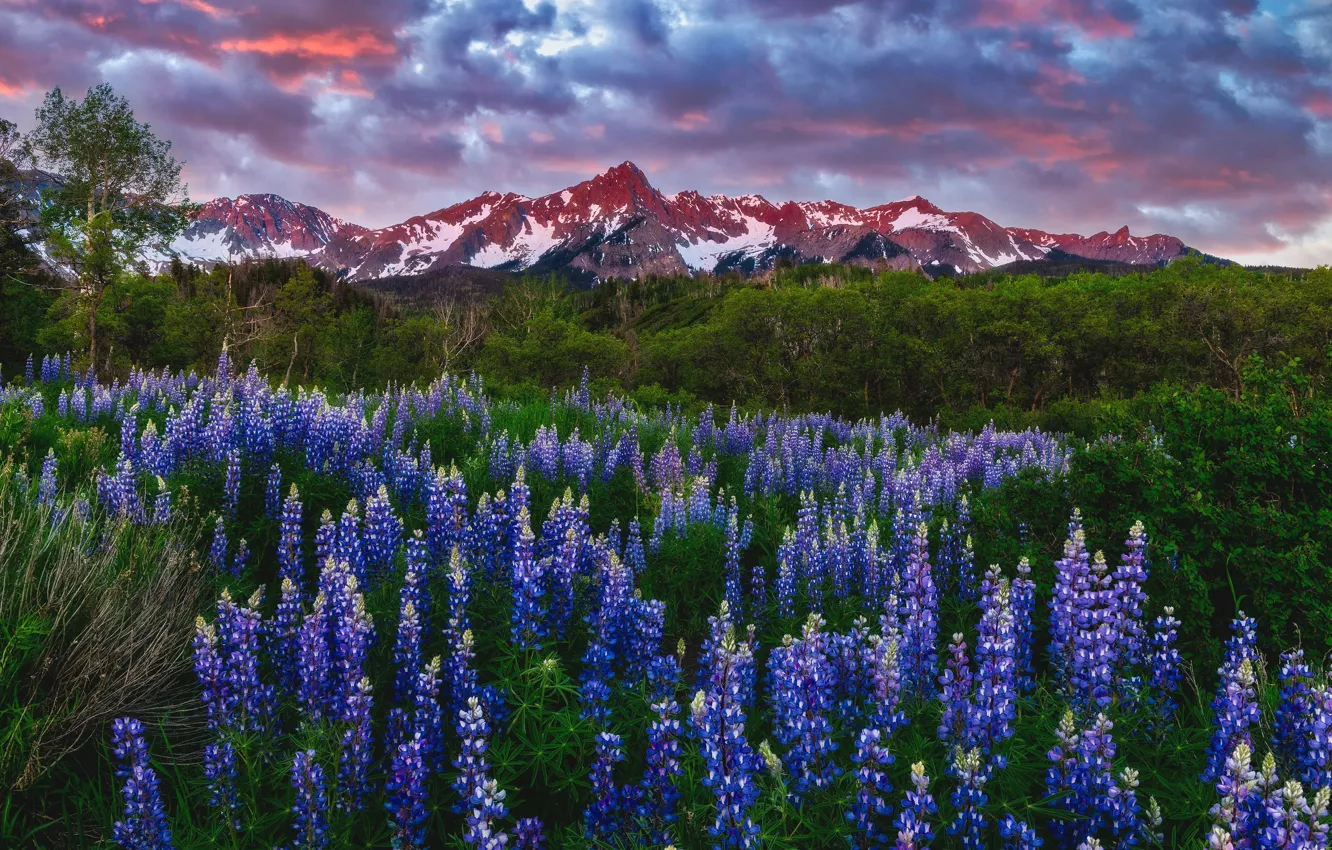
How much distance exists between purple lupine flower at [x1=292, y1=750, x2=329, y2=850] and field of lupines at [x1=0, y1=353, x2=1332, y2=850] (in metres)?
0.01

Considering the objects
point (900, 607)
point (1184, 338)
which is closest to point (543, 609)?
point (900, 607)

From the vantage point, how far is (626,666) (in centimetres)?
→ 425

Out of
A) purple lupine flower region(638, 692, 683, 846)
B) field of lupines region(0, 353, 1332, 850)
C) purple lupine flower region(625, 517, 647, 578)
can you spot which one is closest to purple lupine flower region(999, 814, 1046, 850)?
field of lupines region(0, 353, 1332, 850)

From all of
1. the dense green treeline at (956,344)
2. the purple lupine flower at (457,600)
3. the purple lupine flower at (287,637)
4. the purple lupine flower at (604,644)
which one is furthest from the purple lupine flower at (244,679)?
the dense green treeline at (956,344)

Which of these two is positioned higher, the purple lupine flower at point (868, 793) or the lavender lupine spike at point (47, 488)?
the lavender lupine spike at point (47, 488)

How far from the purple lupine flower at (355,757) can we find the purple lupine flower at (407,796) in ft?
0.62

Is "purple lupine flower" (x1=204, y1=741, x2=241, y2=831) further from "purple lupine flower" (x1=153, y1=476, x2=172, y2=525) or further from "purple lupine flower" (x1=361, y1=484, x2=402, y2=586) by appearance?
"purple lupine flower" (x1=153, y1=476, x2=172, y2=525)

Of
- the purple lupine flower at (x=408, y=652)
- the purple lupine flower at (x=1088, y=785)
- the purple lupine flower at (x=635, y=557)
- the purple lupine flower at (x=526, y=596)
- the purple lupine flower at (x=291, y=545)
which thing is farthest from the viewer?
the purple lupine flower at (x=635, y=557)

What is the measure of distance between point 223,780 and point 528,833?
1379 millimetres

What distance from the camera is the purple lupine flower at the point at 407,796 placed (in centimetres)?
287

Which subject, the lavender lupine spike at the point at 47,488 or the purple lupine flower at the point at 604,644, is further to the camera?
the lavender lupine spike at the point at 47,488

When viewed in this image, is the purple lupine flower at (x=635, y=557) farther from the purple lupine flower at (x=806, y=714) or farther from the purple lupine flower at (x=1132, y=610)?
the purple lupine flower at (x=1132, y=610)

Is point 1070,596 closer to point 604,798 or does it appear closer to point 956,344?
point 604,798

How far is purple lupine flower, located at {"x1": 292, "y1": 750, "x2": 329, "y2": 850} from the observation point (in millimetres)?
2850
